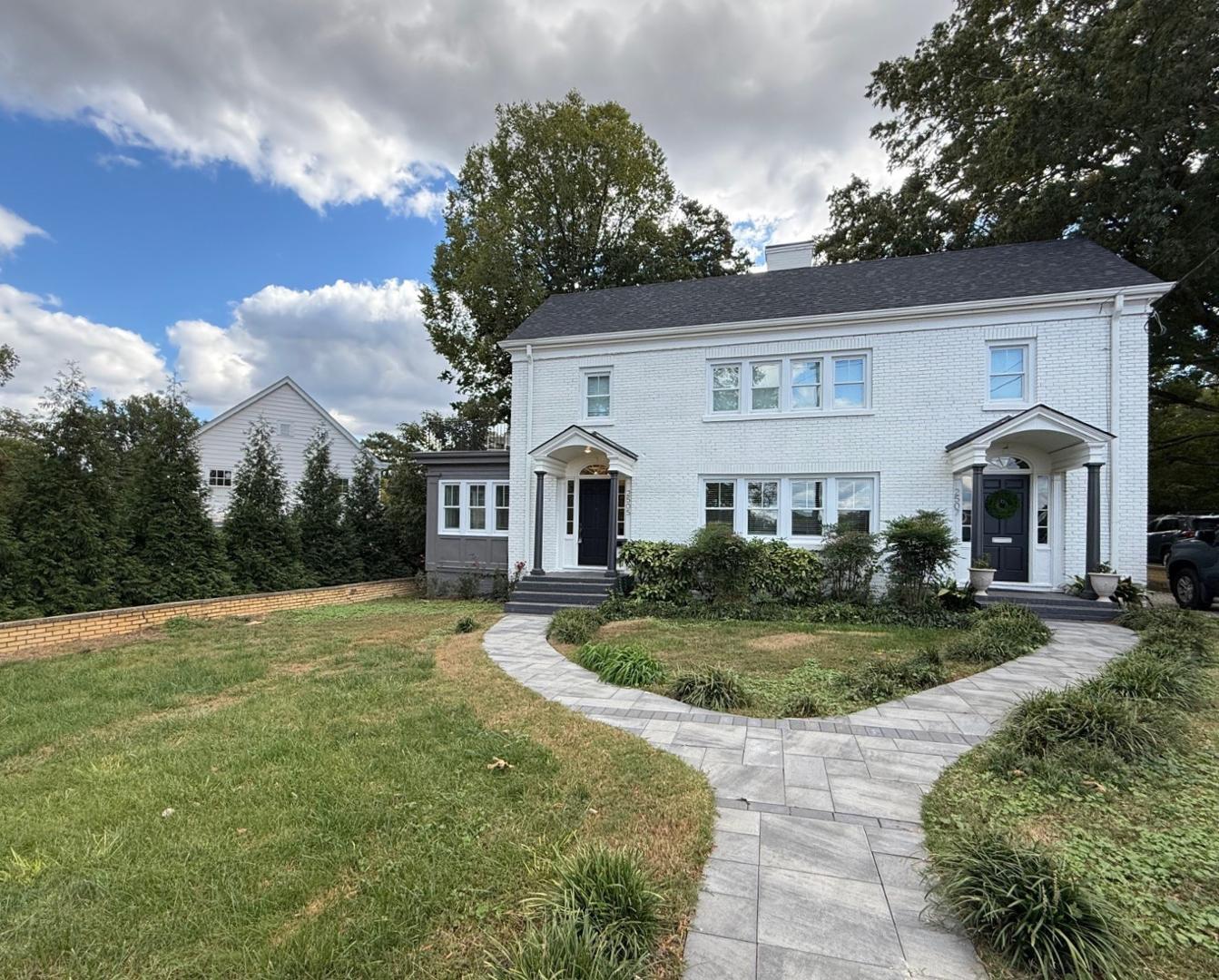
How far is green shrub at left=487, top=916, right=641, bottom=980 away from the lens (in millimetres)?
1875

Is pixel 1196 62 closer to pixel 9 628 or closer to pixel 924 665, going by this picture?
pixel 924 665

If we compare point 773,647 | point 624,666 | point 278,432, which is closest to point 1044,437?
point 773,647

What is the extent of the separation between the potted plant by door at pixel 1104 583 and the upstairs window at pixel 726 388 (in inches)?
283

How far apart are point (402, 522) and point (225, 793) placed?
13.1 m

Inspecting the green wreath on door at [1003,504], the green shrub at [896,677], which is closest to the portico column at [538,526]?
the green shrub at [896,677]

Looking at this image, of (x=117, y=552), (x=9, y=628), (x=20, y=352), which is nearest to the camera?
(x=9, y=628)

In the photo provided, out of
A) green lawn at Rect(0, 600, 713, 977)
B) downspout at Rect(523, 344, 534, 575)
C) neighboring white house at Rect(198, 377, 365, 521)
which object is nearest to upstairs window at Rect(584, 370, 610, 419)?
downspout at Rect(523, 344, 534, 575)

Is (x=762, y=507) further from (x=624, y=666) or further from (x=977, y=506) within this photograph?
(x=624, y=666)

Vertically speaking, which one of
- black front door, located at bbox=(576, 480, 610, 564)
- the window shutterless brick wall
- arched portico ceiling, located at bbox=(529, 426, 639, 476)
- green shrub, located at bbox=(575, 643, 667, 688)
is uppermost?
arched portico ceiling, located at bbox=(529, 426, 639, 476)

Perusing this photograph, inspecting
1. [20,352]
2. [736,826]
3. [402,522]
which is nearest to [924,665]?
[736,826]

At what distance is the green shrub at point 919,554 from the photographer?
9.70 meters

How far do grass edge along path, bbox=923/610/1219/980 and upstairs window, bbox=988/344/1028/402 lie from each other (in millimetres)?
7397

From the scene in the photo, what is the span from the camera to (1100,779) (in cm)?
350

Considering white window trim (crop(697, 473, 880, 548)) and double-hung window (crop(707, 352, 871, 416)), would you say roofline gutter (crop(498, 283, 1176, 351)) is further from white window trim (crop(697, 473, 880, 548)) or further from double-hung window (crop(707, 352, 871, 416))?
white window trim (crop(697, 473, 880, 548))
